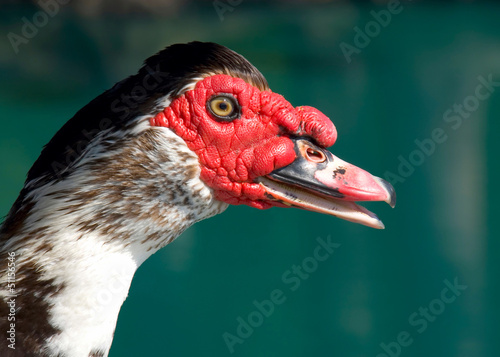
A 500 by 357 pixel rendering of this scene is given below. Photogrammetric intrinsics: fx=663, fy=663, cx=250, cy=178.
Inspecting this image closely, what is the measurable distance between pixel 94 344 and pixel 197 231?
288 centimetres

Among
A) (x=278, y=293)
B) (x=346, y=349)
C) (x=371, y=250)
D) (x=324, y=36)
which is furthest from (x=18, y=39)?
(x=346, y=349)

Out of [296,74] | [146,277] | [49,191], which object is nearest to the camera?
[49,191]

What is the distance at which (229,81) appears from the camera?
2322 mm

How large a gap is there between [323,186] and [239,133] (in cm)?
35

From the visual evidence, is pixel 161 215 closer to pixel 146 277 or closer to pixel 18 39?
pixel 146 277

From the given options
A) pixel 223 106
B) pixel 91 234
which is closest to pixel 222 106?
pixel 223 106

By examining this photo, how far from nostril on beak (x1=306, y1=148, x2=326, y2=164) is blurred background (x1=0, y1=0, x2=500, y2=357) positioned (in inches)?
105

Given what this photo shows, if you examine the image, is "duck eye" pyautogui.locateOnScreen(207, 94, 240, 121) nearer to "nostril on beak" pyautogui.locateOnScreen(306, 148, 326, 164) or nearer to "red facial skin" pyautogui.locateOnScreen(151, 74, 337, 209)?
"red facial skin" pyautogui.locateOnScreen(151, 74, 337, 209)

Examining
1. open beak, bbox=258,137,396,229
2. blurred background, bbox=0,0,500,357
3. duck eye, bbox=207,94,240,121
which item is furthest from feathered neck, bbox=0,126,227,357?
blurred background, bbox=0,0,500,357

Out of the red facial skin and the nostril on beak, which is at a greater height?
the red facial skin

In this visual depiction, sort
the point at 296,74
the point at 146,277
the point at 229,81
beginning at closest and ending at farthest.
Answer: the point at 229,81 < the point at 146,277 < the point at 296,74

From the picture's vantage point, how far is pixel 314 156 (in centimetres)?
238

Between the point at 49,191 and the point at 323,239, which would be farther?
the point at 323,239

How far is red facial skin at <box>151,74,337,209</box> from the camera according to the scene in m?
2.29
